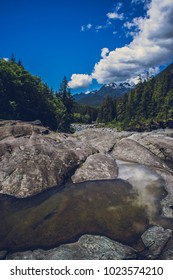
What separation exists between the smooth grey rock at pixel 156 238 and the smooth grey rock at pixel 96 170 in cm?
766

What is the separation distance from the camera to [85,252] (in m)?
9.61

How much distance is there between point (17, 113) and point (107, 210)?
50.6 m

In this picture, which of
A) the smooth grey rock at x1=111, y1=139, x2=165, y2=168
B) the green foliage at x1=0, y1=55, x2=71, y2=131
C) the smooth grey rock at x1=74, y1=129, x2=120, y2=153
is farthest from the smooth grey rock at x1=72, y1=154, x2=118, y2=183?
the green foliage at x1=0, y1=55, x2=71, y2=131

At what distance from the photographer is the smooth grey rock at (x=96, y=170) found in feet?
A: 60.3

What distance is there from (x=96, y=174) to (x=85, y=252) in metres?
9.33

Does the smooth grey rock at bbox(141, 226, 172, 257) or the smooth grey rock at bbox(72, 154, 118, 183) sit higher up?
the smooth grey rock at bbox(72, 154, 118, 183)

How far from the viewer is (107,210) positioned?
13.3m

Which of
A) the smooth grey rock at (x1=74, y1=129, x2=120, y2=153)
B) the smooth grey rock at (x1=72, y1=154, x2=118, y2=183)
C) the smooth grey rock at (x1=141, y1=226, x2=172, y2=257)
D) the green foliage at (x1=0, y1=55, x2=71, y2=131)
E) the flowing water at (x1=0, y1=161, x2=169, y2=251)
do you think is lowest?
the smooth grey rock at (x1=141, y1=226, x2=172, y2=257)

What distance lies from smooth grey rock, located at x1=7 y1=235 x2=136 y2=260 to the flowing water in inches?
15.8

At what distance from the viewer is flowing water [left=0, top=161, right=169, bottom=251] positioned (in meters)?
10.8

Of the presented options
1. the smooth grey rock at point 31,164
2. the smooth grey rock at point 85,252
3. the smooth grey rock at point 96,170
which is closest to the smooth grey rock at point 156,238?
the smooth grey rock at point 85,252

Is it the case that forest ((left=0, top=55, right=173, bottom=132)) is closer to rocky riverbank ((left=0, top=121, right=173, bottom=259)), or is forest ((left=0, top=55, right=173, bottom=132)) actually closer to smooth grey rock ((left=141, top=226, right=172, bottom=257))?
rocky riverbank ((left=0, top=121, right=173, bottom=259))

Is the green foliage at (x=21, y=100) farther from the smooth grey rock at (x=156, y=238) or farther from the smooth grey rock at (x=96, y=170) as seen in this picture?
the smooth grey rock at (x=156, y=238)
